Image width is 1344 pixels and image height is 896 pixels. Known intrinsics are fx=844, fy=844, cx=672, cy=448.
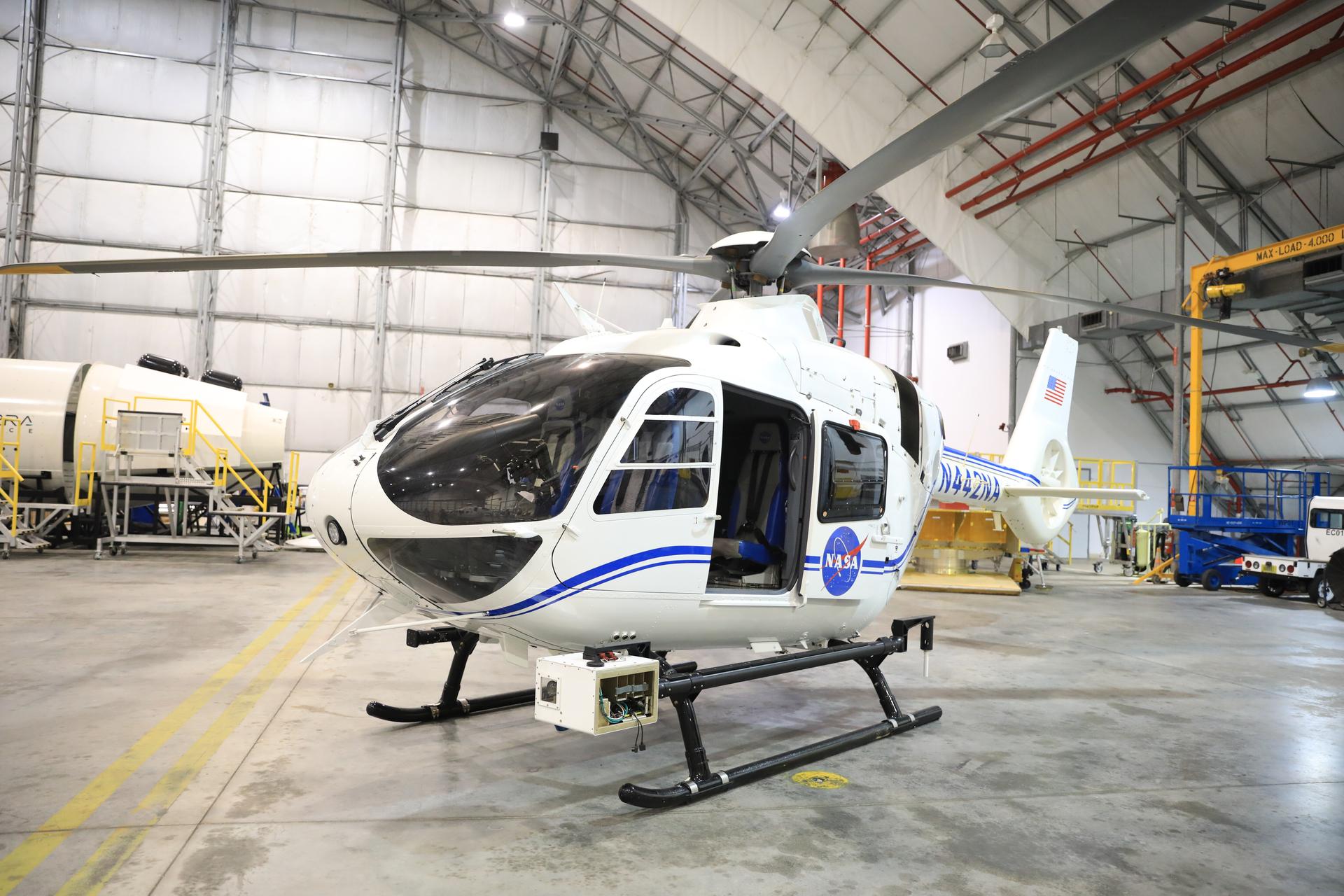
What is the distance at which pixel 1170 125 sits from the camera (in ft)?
49.9

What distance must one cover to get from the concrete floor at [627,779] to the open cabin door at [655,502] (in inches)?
44.3

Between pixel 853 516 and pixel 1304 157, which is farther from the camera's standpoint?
pixel 1304 157

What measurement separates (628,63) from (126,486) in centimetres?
1585

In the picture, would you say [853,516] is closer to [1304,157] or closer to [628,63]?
[1304,157]

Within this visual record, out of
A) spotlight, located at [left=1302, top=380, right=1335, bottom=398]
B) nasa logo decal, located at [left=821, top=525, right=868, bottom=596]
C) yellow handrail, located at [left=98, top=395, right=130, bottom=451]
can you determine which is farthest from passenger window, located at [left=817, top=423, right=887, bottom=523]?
spotlight, located at [left=1302, top=380, right=1335, bottom=398]

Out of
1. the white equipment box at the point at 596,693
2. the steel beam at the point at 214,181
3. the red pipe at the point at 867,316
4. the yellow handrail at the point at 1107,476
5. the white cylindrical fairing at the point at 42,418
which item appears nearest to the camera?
the white equipment box at the point at 596,693

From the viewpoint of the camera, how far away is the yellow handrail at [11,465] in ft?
45.3

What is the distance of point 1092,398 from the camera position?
2238 centimetres

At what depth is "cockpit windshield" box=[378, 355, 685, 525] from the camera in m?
3.77

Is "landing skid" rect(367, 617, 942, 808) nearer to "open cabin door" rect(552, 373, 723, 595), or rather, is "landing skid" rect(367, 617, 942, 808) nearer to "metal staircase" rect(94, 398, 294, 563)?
"open cabin door" rect(552, 373, 723, 595)

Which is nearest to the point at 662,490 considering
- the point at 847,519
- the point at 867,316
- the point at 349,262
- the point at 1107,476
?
the point at 847,519

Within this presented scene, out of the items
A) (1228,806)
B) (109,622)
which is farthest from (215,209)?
(1228,806)

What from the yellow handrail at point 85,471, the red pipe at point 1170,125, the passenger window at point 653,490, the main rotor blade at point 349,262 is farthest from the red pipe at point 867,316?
the passenger window at point 653,490

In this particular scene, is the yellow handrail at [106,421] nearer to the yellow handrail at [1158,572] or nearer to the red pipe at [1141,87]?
the red pipe at [1141,87]
